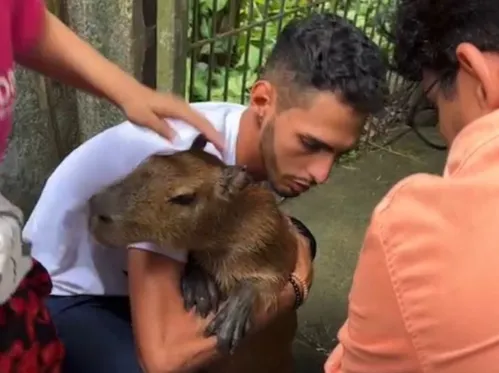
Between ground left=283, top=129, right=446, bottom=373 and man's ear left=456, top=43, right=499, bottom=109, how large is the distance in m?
1.48

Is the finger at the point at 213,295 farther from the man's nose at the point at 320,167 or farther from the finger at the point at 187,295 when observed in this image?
the man's nose at the point at 320,167

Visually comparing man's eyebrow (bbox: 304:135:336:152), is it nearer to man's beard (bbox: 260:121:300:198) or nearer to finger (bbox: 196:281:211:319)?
man's beard (bbox: 260:121:300:198)

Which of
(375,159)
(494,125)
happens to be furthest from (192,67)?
(494,125)

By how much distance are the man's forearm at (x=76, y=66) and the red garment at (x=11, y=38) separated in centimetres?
6

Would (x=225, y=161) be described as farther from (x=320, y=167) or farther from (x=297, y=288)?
(x=297, y=288)

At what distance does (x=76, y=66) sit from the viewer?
1792 millimetres

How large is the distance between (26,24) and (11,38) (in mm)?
60

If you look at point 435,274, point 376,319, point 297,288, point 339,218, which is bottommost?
point 339,218

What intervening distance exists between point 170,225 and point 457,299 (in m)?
0.91

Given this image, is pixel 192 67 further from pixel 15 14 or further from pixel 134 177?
pixel 15 14

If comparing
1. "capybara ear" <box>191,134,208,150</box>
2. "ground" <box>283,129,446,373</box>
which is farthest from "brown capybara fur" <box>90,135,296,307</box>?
"ground" <box>283,129,446,373</box>

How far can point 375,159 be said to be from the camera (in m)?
4.19

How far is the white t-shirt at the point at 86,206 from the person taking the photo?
6.77 feet

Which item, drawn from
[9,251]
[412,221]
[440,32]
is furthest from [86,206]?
[412,221]
